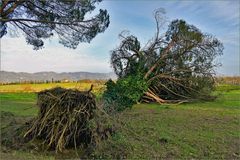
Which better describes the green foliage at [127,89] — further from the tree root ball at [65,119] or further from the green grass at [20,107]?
the tree root ball at [65,119]

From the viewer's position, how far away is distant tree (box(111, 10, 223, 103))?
738 inches

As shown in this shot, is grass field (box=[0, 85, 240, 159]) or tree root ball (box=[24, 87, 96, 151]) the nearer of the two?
grass field (box=[0, 85, 240, 159])

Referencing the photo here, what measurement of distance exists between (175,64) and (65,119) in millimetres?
12381

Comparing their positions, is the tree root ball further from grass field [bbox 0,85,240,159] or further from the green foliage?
the green foliage

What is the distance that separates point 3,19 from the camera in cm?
1476

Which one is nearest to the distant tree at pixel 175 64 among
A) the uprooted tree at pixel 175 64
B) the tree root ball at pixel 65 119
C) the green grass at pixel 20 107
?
the uprooted tree at pixel 175 64

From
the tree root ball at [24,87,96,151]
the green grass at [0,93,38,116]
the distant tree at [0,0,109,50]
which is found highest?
the distant tree at [0,0,109,50]

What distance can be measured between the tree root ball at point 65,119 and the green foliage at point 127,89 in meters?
8.15

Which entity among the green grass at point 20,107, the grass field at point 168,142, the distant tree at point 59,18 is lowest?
the grass field at point 168,142

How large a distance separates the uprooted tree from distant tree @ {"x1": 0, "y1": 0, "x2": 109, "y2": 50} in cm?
364

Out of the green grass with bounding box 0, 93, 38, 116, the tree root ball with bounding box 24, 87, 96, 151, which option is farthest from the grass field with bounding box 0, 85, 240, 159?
the green grass with bounding box 0, 93, 38, 116

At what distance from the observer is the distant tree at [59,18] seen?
49.7 ft

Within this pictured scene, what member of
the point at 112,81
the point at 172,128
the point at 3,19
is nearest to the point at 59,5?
the point at 3,19

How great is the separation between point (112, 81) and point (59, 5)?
480cm
